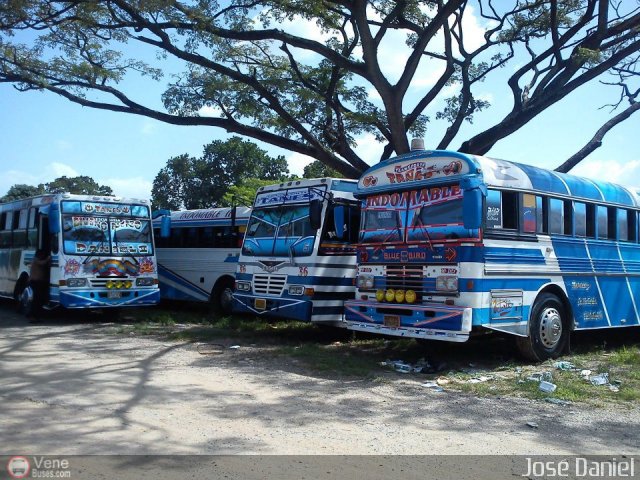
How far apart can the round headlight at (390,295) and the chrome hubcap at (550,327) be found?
2348 millimetres

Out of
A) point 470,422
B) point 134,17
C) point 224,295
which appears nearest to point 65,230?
point 224,295

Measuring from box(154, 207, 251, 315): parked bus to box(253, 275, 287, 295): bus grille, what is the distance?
3201 mm

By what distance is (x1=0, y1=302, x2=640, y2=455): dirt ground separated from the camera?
5.55 meters

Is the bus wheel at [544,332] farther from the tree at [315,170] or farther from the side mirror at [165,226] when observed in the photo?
the tree at [315,170]

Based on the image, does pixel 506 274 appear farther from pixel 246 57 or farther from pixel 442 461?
pixel 246 57

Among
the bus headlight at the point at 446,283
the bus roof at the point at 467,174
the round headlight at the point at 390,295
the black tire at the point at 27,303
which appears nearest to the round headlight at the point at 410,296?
the round headlight at the point at 390,295

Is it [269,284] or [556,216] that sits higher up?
[556,216]

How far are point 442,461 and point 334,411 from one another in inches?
71.2

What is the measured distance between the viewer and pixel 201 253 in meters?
16.5

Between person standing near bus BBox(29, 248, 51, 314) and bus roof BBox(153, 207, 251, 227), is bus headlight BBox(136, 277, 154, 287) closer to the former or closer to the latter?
person standing near bus BBox(29, 248, 51, 314)

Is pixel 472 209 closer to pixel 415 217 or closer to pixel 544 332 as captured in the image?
pixel 415 217

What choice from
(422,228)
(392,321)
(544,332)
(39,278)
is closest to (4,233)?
(39,278)

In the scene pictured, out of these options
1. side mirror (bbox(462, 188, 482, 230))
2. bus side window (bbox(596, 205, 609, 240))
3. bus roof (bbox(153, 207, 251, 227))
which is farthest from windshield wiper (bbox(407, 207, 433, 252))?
bus roof (bbox(153, 207, 251, 227))

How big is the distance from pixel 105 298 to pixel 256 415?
8.53m
